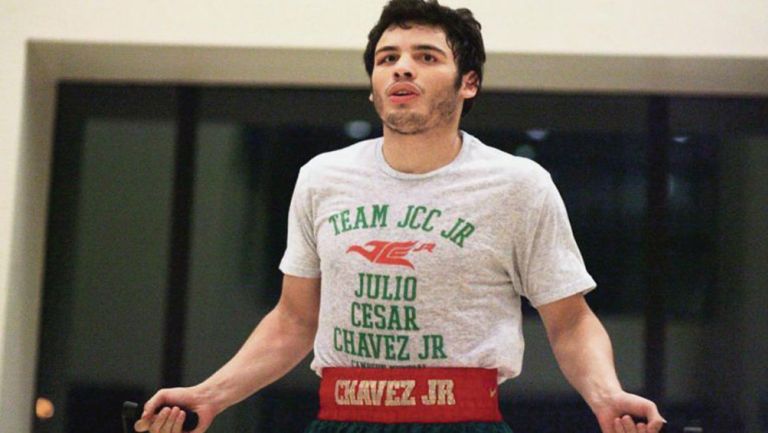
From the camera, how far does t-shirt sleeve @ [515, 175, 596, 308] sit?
224 centimetres

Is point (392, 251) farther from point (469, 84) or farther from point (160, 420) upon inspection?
point (160, 420)

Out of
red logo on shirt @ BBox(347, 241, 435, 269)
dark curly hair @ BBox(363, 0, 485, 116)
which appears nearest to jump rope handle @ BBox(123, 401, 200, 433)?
red logo on shirt @ BBox(347, 241, 435, 269)

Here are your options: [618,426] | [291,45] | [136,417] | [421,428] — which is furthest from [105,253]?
[618,426]

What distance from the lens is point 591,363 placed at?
222cm

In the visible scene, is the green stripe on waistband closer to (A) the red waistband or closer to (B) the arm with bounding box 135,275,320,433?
(A) the red waistband

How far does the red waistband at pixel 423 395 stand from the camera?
218cm

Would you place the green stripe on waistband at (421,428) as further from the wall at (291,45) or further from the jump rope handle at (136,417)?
the wall at (291,45)

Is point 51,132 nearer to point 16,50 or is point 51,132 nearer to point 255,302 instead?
point 16,50

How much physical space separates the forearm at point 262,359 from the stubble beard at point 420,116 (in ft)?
1.59

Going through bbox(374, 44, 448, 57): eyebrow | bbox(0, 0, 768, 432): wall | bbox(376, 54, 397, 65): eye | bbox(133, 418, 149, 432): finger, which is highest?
bbox(0, 0, 768, 432): wall

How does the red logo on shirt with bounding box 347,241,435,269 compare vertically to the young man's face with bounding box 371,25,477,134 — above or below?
below

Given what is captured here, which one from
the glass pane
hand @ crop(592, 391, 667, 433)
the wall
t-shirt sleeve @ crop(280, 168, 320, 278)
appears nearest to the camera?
hand @ crop(592, 391, 667, 433)

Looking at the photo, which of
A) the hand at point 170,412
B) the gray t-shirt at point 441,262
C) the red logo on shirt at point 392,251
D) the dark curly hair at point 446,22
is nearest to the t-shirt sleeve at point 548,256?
the gray t-shirt at point 441,262

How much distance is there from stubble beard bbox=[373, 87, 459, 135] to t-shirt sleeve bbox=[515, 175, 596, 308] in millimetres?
246
